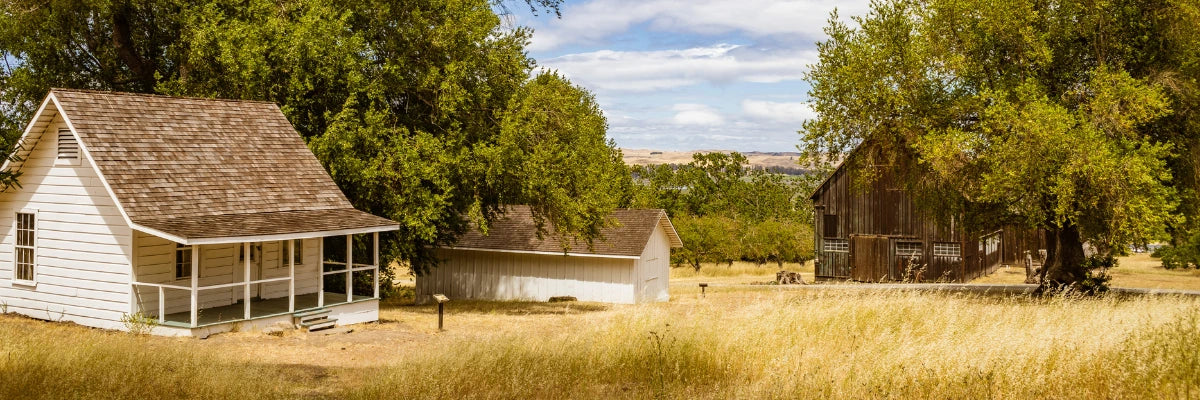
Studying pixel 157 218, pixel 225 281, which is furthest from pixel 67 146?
pixel 225 281

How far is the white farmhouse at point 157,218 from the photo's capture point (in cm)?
1839

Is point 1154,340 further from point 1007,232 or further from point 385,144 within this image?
point 1007,232

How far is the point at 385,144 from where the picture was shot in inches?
1005

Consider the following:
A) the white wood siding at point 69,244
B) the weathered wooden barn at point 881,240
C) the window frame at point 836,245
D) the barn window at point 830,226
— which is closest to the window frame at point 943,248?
the weathered wooden barn at point 881,240

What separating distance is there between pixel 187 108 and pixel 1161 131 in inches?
990

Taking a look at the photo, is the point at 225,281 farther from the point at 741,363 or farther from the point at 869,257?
the point at 869,257

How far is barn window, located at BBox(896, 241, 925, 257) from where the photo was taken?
140 feet

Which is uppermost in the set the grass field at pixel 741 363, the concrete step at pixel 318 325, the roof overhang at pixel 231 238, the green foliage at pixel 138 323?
the roof overhang at pixel 231 238

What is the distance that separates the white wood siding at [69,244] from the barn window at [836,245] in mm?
33312

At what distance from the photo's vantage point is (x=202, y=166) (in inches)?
804

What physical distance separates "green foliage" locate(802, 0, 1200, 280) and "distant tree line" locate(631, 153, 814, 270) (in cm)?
2771

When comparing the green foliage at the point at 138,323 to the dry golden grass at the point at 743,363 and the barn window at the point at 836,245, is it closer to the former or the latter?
the dry golden grass at the point at 743,363

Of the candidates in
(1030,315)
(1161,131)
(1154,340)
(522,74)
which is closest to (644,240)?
(522,74)

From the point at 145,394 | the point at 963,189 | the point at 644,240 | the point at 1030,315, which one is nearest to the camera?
the point at 145,394
